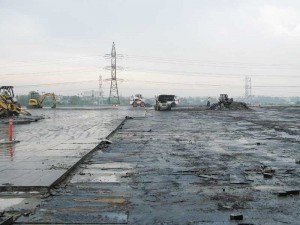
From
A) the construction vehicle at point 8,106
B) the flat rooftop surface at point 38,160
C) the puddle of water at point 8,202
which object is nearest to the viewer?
the puddle of water at point 8,202

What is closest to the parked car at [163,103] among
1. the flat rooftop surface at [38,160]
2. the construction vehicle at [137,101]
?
the construction vehicle at [137,101]

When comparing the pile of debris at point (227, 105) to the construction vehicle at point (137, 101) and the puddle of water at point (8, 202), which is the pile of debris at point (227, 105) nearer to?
the construction vehicle at point (137, 101)

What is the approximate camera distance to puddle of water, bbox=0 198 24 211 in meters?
6.80

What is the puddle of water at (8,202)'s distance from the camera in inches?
268

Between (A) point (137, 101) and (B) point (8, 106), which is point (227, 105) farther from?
(B) point (8, 106)

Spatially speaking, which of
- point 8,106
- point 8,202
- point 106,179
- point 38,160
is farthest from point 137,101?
point 8,202

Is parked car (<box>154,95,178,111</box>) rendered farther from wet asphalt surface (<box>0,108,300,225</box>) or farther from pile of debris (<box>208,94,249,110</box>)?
wet asphalt surface (<box>0,108,300,225</box>)

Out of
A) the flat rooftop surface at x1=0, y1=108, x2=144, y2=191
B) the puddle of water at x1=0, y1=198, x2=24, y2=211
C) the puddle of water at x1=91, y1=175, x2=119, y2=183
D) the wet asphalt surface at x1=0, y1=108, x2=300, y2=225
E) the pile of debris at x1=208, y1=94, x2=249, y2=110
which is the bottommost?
the wet asphalt surface at x1=0, y1=108, x2=300, y2=225

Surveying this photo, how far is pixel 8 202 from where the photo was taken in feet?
23.2

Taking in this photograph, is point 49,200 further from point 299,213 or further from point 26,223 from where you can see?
point 299,213

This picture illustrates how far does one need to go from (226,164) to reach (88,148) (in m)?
4.84

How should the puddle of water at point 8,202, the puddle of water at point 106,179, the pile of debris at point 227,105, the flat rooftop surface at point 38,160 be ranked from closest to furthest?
1. the puddle of water at point 8,202
2. the flat rooftop surface at point 38,160
3. the puddle of water at point 106,179
4. the pile of debris at point 227,105

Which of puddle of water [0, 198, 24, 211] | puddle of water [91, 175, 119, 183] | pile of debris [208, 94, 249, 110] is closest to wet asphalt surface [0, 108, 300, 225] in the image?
puddle of water [91, 175, 119, 183]

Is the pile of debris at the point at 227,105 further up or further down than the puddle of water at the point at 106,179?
further up
